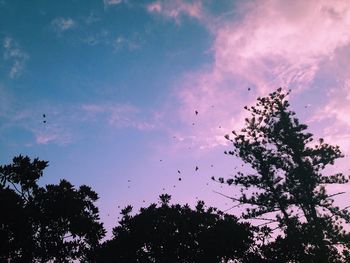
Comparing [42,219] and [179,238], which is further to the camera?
[179,238]

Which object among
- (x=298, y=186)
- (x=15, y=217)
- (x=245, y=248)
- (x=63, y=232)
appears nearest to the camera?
(x=15, y=217)

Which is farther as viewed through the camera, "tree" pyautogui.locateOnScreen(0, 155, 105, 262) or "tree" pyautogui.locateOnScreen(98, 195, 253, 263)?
"tree" pyautogui.locateOnScreen(98, 195, 253, 263)

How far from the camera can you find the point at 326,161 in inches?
910

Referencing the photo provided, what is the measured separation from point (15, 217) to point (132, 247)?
29.7 ft

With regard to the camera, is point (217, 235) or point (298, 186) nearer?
point (217, 235)

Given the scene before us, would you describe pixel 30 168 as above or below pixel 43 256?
above

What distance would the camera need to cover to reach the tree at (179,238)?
62.2ft

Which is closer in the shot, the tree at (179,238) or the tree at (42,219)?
the tree at (42,219)

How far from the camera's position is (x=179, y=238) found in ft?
64.7

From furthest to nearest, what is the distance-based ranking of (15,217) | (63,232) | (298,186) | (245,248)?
1. (298,186)
2. (245,248)
3. (63,232)
4. (15,217)

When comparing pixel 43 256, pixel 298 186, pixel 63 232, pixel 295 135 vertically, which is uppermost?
pixel 295 135

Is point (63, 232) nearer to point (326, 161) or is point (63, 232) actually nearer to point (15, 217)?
point (15, 217)

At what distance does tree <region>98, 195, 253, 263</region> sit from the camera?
18969 mm

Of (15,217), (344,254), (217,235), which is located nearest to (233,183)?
(217,235)
